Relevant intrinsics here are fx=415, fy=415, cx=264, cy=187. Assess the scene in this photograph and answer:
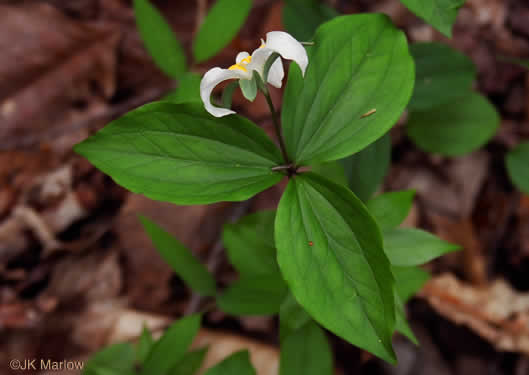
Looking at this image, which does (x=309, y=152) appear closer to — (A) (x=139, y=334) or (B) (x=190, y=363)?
(B) (x=190, y=363)

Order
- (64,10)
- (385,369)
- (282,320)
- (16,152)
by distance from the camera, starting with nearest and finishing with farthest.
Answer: (282,320) → (385,369) → (16,152) → (64,10)

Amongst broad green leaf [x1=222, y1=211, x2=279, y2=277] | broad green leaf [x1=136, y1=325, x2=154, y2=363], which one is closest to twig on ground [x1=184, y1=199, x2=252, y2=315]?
broad green leaf [x1=136, y1=325, x2=154, y2=363]

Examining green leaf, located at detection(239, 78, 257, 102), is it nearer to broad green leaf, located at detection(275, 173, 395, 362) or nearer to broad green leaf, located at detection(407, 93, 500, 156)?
A: broad green leaf, located at detection(275, 173, 395, 362)

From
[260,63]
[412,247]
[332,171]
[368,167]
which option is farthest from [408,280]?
[260,63]

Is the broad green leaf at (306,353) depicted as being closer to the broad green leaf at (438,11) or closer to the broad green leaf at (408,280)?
the broad green leaf at (408,280)

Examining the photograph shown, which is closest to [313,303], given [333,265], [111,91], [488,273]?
[333,265]

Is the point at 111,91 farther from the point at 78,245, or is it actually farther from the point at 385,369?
the point at 385,369
